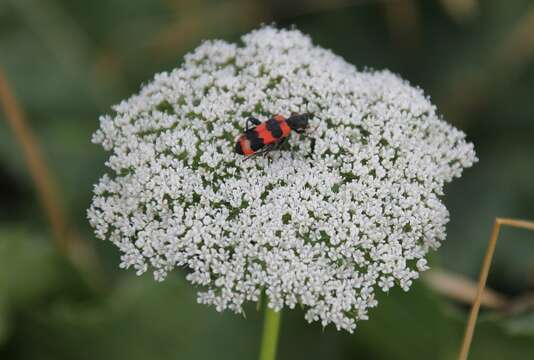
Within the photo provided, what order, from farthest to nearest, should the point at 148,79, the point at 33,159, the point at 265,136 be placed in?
1. the point at 148,79
2. the point at 33,159
3. the point at 265,136

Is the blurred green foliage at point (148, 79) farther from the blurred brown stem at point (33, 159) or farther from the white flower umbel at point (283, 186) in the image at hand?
the white flower umbel at point (283, 186)

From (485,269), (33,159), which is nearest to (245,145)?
(485,269)

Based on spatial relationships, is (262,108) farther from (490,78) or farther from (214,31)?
(490,78)

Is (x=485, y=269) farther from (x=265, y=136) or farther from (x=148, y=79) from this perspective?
(x=148, y=79)

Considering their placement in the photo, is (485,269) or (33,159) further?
(33,159)

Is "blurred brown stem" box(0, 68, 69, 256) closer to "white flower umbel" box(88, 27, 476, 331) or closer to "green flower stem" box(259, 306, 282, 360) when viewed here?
"white flower umbel" box(88, 27, 476, 331)

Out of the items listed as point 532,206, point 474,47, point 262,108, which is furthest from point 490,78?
point 262,108

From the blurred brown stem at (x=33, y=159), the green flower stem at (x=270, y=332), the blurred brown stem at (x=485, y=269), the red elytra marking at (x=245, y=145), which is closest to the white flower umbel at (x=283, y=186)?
the red elytra marking at (x=245, y=145)
